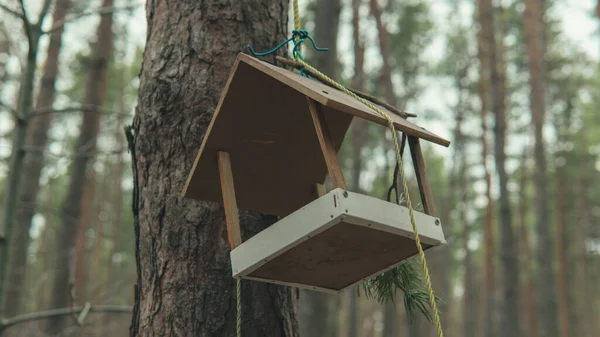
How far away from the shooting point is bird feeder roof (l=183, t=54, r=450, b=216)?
172cm

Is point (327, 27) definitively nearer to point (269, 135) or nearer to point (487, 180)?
point (269, 135)

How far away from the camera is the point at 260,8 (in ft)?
7.52

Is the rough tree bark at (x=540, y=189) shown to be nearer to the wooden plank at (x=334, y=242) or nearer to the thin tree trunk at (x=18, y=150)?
the thin tree trunk at (x=18, y=150)

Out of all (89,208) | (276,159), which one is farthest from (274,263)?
(89,208)

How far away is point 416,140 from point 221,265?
0.71 metres

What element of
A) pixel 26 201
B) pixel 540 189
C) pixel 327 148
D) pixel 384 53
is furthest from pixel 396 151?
pixel 540 189

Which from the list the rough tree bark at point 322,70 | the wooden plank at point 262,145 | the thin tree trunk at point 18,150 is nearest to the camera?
the wooden plank at point 262,145

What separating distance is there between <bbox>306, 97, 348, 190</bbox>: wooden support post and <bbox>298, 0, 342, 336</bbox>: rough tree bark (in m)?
4.42

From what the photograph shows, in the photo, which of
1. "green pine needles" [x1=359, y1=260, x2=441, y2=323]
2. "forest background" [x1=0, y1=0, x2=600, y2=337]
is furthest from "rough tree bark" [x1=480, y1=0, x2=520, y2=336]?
"green pine needles" [x1=359, y1=260, x2=441, y2=323]

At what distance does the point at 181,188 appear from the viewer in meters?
2.04

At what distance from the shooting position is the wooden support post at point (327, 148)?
1538mm

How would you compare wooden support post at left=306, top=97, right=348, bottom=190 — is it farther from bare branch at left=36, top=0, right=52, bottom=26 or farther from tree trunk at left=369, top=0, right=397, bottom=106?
tree trunk at left=369, top=0, right=397, bottom=106

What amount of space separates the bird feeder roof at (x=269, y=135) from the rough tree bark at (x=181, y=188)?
0.11 m

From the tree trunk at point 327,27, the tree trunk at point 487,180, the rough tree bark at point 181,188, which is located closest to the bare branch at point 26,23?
the rough tree bark at point 181,188
